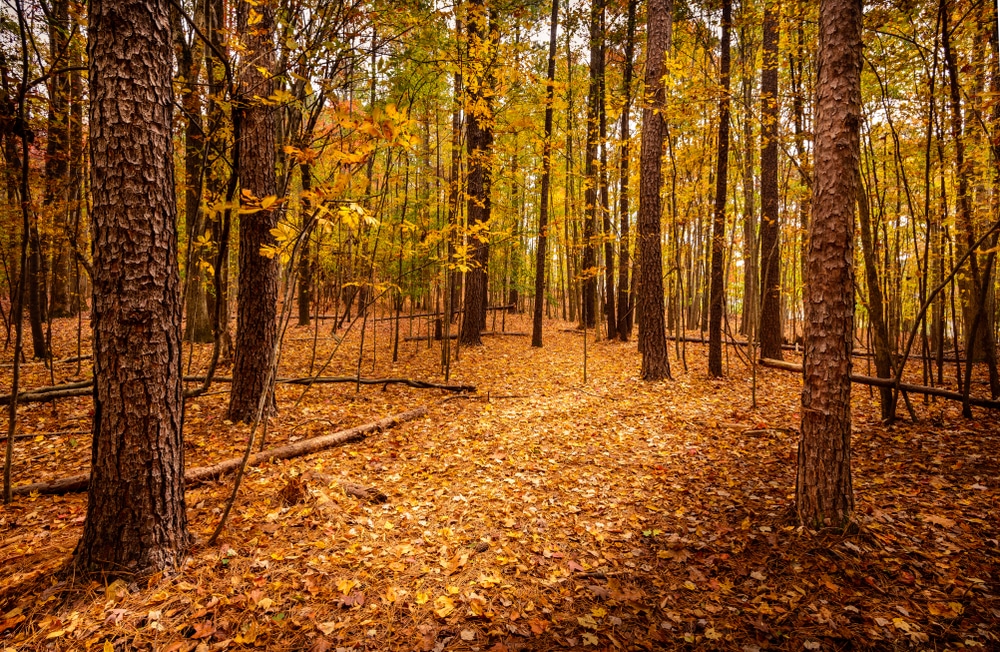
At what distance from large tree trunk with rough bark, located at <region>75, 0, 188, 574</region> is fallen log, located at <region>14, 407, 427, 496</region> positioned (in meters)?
1.24

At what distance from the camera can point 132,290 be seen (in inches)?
105

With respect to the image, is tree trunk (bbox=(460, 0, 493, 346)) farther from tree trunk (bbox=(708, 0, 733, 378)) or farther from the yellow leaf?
the yellow leaf

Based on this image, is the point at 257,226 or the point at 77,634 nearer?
the point at 77,634

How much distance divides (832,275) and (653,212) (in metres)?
5.98

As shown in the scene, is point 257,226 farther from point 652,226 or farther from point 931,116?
point 931,116

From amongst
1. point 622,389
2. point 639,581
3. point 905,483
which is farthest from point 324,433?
point 905,483

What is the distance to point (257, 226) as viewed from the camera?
575 centimetres

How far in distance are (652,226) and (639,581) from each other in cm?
741

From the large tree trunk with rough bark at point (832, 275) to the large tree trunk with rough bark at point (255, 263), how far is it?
6.13m

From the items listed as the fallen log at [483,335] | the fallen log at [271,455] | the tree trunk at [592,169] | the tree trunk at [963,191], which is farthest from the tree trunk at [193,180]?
the tree trunk at [592,169]

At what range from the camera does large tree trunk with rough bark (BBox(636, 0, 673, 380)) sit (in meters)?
8.56

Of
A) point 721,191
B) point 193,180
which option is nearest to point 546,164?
point 721,191

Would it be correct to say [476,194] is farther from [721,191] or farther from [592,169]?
[721,191]

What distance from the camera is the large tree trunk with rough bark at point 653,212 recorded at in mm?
8562
